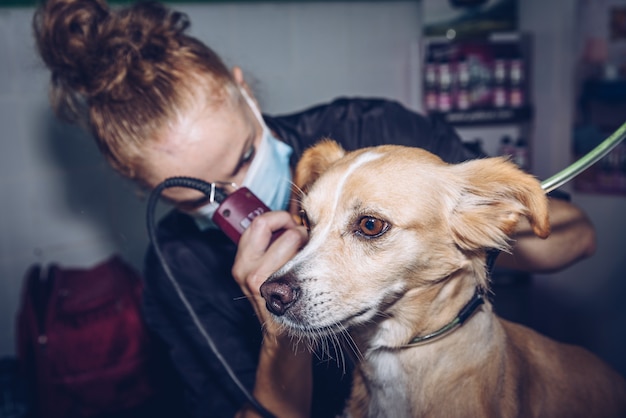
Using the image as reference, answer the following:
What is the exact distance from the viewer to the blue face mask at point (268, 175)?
1259 mm

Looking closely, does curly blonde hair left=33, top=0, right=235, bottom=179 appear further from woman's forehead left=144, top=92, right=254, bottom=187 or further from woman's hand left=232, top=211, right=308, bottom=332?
woman's hand left=232, top=211, right=308, bottom=332

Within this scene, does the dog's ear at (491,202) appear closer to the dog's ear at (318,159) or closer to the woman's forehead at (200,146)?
the dog's ear at (318,159)

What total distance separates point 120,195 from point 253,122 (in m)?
1.27

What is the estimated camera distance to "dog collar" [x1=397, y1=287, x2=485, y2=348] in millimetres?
896

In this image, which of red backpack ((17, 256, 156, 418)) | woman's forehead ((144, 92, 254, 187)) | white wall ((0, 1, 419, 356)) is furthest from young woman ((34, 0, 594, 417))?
white wall ((0, 1, 419, 356))

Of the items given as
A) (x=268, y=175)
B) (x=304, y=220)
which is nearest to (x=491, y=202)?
(x=304, y=220)

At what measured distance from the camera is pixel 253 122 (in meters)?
1.29

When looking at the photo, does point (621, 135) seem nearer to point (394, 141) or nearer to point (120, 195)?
point (394, 141)

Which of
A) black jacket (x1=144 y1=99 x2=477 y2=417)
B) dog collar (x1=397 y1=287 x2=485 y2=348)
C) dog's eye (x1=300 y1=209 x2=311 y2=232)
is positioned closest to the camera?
dog collar (x1=397 y1=287 x2=485 y2=348)

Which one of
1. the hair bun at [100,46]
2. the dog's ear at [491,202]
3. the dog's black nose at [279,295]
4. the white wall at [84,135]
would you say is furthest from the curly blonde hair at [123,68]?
the white wall at [84,135]

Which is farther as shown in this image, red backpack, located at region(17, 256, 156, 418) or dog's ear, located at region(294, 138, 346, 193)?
red backpack, located at region(17, 256, 156, 418)

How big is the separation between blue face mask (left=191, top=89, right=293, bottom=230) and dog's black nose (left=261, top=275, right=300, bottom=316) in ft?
1.26

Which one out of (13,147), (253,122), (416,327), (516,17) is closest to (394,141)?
(253,122)

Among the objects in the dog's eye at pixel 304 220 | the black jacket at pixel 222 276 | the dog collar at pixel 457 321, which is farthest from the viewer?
Answer: the black jacket at pixel 222 276
